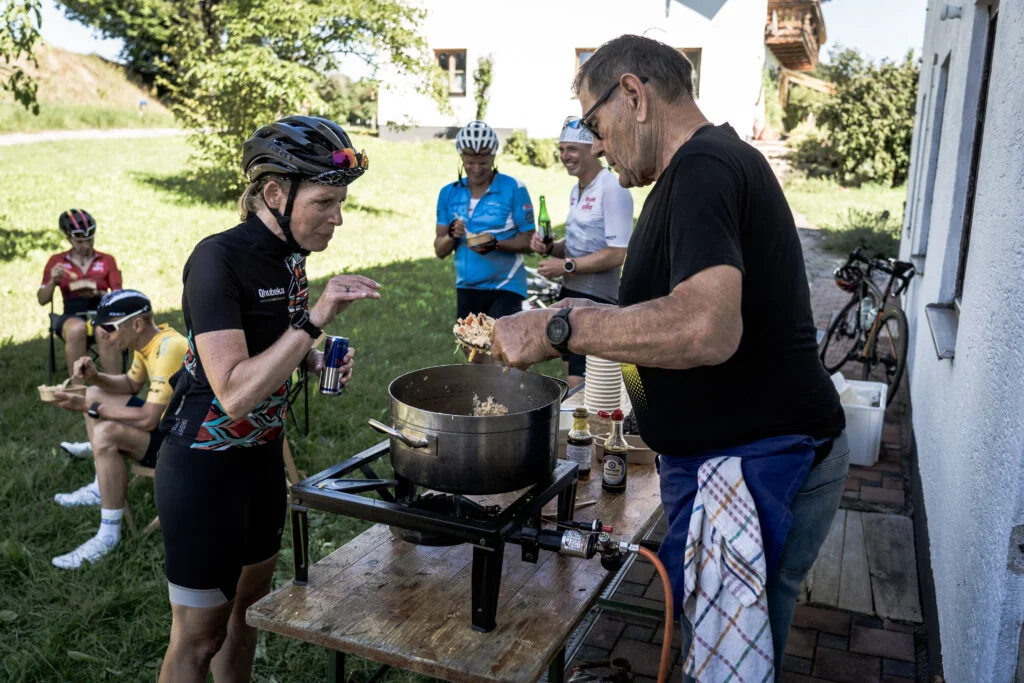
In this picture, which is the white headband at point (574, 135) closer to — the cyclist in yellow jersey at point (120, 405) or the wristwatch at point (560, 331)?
the cyclist in yellow jersey at point (120, 405)

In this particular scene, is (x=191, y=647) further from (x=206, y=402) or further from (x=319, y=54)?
(x=319, y=54)

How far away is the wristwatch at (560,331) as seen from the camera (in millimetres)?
1967

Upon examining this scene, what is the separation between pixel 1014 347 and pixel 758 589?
1032 mm

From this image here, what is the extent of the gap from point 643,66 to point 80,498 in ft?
15.3

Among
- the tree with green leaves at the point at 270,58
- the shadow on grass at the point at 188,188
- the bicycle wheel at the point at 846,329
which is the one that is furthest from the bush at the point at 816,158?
the bicycle wheel at the point at 846,329

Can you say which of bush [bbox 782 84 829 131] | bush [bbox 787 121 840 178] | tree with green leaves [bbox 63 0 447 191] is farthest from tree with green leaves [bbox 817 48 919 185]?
tree with green leaves [bbox 63 0 447 191]

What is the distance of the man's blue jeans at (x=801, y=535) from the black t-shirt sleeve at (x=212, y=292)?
4.48 ft

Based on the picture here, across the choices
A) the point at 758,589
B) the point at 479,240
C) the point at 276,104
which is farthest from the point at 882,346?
the point at 276,104

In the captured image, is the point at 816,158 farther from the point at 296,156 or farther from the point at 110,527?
the point at 296,156

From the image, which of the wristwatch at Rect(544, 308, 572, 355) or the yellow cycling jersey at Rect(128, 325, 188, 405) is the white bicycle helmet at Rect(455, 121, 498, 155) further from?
the wristwatch at Rect(544, 308, 572, 355)

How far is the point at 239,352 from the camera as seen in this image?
2.47 metres

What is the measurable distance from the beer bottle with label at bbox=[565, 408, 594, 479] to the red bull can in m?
0.85

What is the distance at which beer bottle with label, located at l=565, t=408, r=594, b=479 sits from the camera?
3.11 metres

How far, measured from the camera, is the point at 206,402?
2627mm
